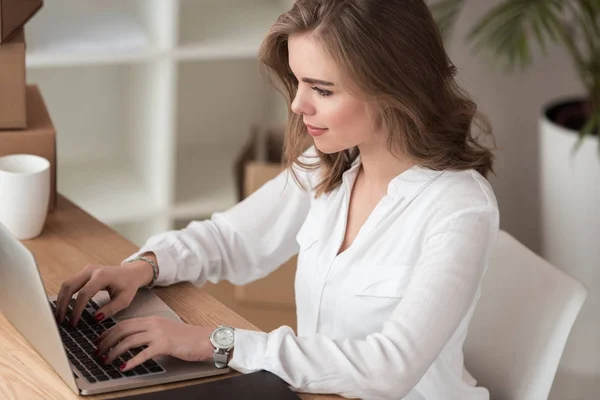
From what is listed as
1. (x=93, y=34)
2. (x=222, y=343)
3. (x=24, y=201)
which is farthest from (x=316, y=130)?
(x=93, y=34)

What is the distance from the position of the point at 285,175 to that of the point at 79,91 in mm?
1390

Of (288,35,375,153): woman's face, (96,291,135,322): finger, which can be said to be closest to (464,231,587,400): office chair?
(288,35,375,153): woman's face

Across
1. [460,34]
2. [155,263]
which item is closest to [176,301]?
[155,263]

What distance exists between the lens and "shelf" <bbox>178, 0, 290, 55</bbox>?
2736 millimetres

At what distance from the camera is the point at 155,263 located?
1.66 metres

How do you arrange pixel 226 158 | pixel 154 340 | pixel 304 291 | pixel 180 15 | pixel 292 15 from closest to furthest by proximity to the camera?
1. pixel 154 340
2. pixel 292 15
3. pixel 304 291
4. pixel 180 15
5. pixel 226 158

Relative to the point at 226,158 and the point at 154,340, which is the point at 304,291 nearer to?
the point at 154,340

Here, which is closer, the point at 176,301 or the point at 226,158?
the point at 176,301

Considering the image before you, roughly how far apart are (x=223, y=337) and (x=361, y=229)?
0.34m

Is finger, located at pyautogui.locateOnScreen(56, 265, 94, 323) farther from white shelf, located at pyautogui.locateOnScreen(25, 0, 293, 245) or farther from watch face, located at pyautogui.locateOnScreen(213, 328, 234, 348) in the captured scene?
white shelf, located at pyautogui.locateOnScreen(25, 0, 293, 245)

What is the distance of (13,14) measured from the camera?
73.3 inches

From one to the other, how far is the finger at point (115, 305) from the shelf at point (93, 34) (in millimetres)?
1155

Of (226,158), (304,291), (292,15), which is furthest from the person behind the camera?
(226,158)

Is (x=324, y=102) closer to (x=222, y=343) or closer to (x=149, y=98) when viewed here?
(x=222, y=343)
